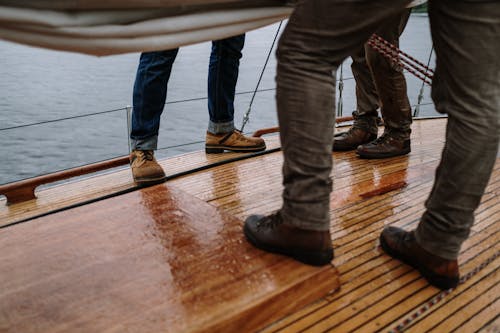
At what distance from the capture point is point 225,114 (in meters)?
1.86

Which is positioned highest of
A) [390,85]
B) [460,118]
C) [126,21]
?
[126,21]

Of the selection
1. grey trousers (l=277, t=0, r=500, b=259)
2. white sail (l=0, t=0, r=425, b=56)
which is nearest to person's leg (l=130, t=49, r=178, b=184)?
white sail (l=0, t=0, r=425, b=56)

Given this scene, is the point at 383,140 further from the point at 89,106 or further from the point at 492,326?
the point at 89,106

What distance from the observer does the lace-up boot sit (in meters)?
1.84

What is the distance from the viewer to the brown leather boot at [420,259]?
952 millimetres

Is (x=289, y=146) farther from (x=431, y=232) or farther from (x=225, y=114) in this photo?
(x=225, y=114)

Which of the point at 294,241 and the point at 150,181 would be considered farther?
the point at 150,181

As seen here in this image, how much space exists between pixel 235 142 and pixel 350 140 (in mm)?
405

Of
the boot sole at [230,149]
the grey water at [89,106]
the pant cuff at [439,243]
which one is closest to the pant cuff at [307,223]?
the pant cuff at [439,243]

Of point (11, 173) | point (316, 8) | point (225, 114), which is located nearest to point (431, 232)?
point (316, 8)

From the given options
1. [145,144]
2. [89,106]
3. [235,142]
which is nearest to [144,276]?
[145,144]

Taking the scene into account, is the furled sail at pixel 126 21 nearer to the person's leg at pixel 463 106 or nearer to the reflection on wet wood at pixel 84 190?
the person's leg at pixel 463 106

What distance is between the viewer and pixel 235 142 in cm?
188

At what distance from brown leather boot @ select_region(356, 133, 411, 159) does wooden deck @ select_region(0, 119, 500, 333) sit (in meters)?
0.34
